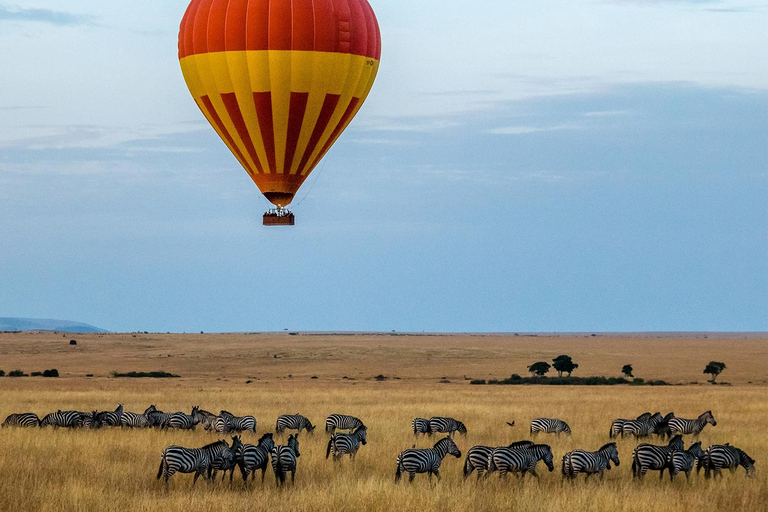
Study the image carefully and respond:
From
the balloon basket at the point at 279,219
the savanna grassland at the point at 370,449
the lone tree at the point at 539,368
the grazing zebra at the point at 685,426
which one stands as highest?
the balloon basket at the point at 279,219

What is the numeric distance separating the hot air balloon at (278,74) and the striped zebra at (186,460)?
1289 centimetres

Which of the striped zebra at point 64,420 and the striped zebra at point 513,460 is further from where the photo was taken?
the striped zebra at point 64,420

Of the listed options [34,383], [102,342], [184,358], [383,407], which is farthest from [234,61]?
[102,342]

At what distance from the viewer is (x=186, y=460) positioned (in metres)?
16.7

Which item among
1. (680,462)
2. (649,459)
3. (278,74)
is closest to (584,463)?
(649,459)

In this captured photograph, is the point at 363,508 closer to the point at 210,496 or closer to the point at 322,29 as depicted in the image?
the point at 210,496

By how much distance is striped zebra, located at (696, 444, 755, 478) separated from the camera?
738 inches

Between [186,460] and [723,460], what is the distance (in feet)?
35.2

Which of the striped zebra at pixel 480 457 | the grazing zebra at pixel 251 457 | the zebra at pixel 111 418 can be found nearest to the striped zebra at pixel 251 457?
the grazing zebra at pixel 251 457

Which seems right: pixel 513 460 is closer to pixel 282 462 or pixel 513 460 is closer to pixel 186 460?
pixel 282 462

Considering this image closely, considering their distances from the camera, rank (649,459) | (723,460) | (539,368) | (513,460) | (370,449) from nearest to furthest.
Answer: (513,460), (649,459), (723,460), (370,449), (539,368)

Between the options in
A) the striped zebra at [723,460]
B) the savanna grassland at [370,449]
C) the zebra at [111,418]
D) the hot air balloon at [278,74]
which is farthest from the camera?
the hot air balloon at [278,74]

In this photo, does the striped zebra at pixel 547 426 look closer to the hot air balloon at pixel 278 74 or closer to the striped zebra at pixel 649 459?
the striped zebra at pixel 649 459

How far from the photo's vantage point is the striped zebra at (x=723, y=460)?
18.8 meters
